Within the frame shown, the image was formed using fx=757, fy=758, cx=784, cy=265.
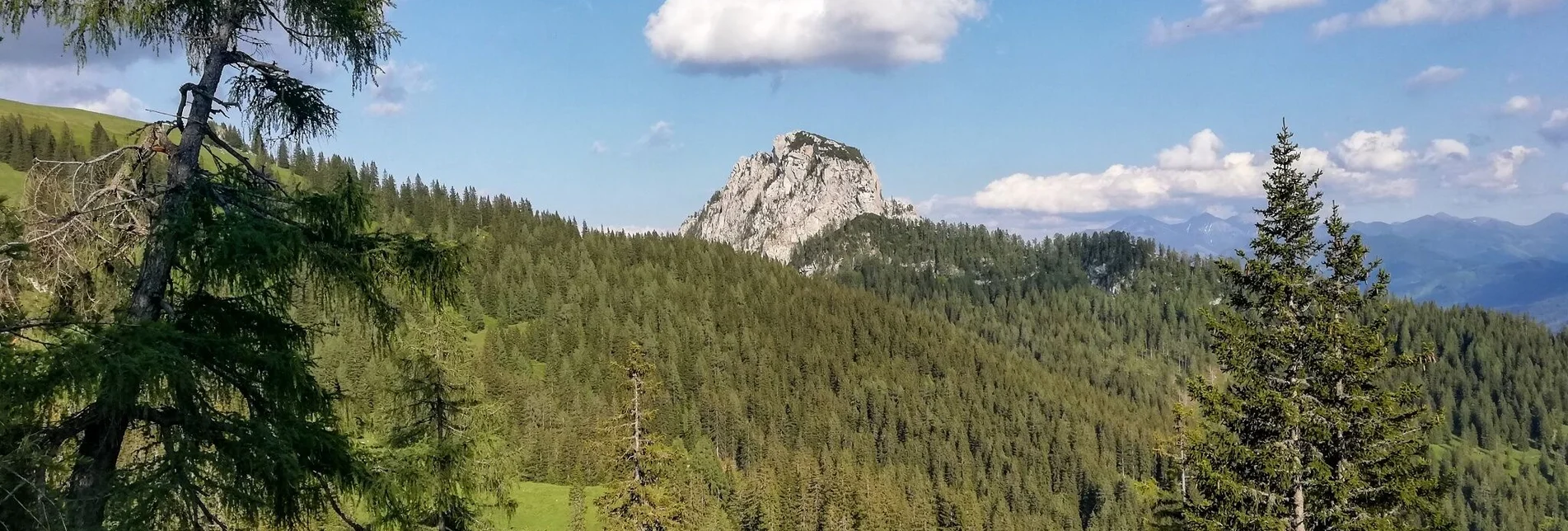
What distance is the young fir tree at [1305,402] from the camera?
15.9 m

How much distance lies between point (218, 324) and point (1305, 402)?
18.7m

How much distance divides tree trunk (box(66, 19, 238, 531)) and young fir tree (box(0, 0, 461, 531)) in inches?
0.6

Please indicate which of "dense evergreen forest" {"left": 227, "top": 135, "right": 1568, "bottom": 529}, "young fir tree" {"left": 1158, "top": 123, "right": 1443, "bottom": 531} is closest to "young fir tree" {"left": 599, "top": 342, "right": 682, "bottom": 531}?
"young fir tree" {"left": 1158, "top": 123, "right": 1443, "bottom": 531}

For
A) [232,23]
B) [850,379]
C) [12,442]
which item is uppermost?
[232,23]

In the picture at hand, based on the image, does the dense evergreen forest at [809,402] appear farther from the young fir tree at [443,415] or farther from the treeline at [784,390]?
the young fir tree at [443,415]

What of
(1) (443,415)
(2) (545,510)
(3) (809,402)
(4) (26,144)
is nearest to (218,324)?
(1) (443,415)

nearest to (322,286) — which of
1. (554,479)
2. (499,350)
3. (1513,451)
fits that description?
(554,479)

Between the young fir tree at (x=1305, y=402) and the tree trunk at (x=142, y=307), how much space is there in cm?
1787

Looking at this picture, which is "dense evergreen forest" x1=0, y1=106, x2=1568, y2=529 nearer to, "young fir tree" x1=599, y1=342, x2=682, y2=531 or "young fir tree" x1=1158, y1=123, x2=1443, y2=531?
"young fir tree" x1=599, y1=342, x2=682, y2=531

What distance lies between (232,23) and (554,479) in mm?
77027

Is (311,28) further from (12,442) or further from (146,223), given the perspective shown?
(12,442)

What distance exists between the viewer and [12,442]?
210 inches

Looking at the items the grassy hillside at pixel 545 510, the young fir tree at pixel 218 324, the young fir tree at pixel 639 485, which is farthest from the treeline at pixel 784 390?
the young fir tree at pixel 218 324

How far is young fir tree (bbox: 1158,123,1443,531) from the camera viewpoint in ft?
52.1
